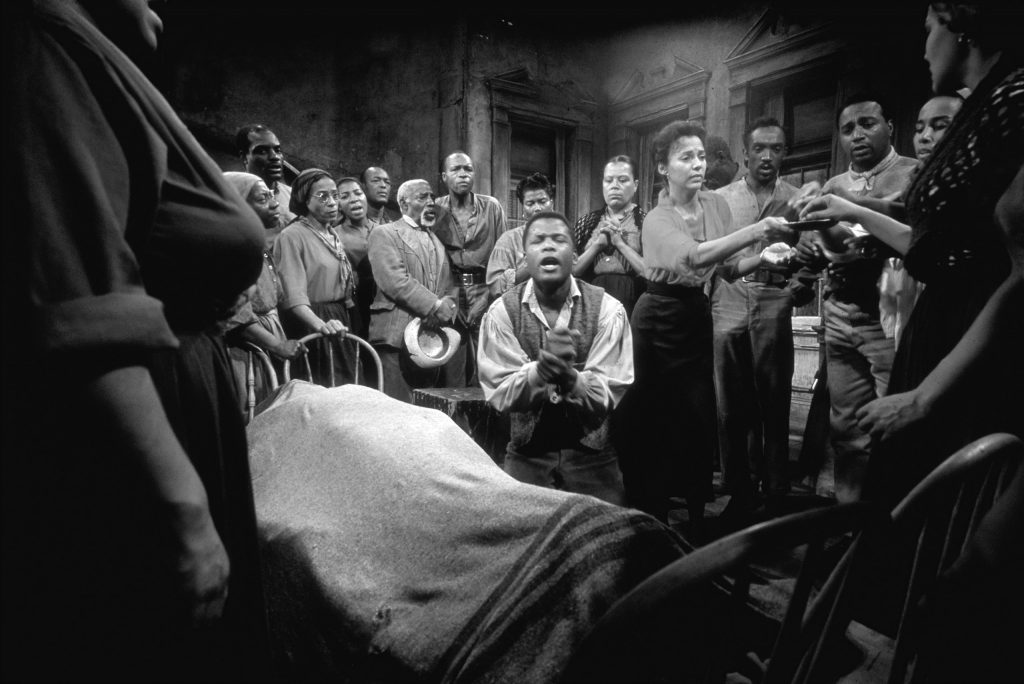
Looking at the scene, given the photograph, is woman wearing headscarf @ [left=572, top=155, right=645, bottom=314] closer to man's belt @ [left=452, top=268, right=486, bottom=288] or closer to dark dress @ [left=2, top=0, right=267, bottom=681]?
man's belt @ [left=452, top=268, right=486, bottom=288]

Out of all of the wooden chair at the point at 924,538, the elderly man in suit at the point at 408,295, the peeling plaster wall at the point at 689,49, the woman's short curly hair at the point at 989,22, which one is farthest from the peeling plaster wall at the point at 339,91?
the wooden chair at the point at 924,538

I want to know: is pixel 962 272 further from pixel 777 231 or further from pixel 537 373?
pixel 537 373

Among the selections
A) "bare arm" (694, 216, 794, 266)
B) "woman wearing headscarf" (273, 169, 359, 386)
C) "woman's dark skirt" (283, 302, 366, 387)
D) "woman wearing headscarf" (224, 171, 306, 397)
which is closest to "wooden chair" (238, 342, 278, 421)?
"woman wearing headscarf" (224, 171, 306, 397)

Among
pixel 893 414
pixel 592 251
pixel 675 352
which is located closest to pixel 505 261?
pixel 592 251

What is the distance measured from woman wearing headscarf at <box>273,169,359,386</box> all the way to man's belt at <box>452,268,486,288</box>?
1225 mm

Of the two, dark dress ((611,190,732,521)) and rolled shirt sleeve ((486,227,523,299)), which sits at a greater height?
rolled shirt sleeve ((486,227,523,299))

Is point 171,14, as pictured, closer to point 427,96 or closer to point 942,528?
point 427,96

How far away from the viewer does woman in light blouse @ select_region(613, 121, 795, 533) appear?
12.1 ft

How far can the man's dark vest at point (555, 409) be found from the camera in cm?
301

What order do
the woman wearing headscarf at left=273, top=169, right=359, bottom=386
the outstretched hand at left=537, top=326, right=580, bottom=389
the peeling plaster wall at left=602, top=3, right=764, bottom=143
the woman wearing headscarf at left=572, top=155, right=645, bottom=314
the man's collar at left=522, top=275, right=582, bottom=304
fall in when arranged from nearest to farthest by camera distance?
1. the outstretched hand at left=537, top=326, right=580, bottom=389
2. the man's collar at left=522, top=275, right=582, bottom=304
3. the woman wearing headscarf at left=273, top=169, right=359, bottom=386
4. the woman wearing headscarf at left=572, top=155, right=645, bottom=314
5. the peeling plaster wall at left=602, top=3, right=764, bottom=143

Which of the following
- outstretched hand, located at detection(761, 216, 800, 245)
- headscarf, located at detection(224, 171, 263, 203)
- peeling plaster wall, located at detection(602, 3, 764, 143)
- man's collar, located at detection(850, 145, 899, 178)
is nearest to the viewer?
outstretched hand, located at detection(761, 216, 800, 245)

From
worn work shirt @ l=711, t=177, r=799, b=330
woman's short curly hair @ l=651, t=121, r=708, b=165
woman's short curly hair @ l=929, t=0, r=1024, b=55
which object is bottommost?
worn work shirt @ l=711, t=177, r=799, b=330

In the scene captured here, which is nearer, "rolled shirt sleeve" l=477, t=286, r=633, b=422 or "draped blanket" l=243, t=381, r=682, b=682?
"draped blanket" l=243, t=381, r=682, b=682

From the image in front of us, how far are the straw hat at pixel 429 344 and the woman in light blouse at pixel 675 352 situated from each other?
1575 mm
